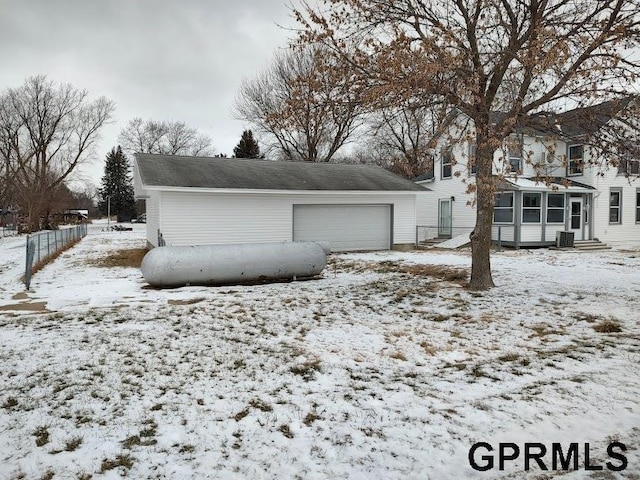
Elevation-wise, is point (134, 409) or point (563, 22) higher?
point (563, 22)

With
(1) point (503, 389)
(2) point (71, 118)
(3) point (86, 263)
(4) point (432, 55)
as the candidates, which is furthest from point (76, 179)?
(1) point (503, 389)

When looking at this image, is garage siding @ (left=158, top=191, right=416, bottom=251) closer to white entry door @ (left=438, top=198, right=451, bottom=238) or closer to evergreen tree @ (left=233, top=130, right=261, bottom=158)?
white entry door @ (left=438, top=198, right=451, bottom=238)

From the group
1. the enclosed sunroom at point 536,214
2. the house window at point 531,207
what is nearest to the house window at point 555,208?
the enclosed sunroom at point 536,214

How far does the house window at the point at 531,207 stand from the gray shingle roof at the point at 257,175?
4.58 metres

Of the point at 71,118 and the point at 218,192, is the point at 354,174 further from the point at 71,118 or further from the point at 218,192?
the point at 71,118

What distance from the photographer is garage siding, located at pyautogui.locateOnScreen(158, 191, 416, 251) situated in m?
14.6

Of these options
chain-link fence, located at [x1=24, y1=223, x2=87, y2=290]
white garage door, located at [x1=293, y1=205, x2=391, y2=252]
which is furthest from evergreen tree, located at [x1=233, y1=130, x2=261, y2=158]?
white garage door, located at [x1=293, y1=205, x2=391, y2=252]

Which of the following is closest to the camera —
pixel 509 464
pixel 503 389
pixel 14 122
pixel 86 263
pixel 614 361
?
pixel 509 464

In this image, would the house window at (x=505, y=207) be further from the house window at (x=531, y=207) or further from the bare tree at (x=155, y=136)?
the bare tree at (x=155, y=136)

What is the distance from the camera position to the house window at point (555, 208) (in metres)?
19.3

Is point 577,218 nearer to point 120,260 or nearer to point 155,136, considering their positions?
point 120,260

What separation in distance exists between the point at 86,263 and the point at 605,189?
2242 centimetres

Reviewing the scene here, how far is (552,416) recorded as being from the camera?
3535 mm

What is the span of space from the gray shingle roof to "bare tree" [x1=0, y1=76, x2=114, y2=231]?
2337cm
